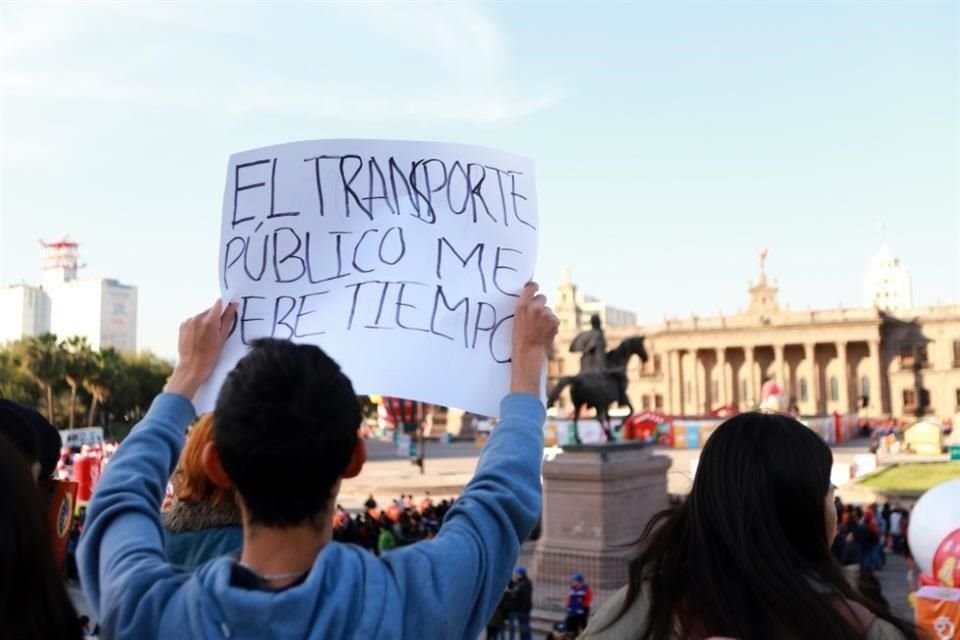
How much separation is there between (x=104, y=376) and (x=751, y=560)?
56674 millimetres

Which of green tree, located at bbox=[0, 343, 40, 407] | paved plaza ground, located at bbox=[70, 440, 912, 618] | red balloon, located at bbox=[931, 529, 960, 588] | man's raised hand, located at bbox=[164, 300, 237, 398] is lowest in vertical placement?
paved plaza ground, located at bbox=[70, 440, 912, 618]

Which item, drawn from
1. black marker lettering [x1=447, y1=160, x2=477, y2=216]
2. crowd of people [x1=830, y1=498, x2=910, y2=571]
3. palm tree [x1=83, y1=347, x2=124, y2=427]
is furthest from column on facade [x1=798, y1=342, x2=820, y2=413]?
black marker lettering [x1=447, y1=160, x2=477, y2=216]

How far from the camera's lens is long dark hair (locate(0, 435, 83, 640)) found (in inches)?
53.2

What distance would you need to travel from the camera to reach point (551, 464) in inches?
627

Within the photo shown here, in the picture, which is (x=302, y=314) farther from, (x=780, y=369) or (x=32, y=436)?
(x=780, y=369)

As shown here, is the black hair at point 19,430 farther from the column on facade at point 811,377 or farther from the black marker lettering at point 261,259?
the column on facade at point 811,377

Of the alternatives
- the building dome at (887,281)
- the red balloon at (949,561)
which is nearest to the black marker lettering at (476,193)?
the red balloon at (949,561)

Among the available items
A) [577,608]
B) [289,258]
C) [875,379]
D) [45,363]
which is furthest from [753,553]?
[875,379]

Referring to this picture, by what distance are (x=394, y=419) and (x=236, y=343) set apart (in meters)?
53.7

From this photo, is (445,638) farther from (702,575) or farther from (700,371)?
(700,371)

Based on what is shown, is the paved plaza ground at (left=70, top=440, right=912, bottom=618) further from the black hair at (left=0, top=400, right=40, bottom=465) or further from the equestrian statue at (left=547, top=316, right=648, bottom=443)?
the black hair at (left=0, top=400, right=40, bottom=465)

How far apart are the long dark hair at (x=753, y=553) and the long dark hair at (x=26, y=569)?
116 cm

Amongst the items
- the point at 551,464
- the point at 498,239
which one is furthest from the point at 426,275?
the point at 551,464

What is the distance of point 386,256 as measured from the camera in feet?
7.79
